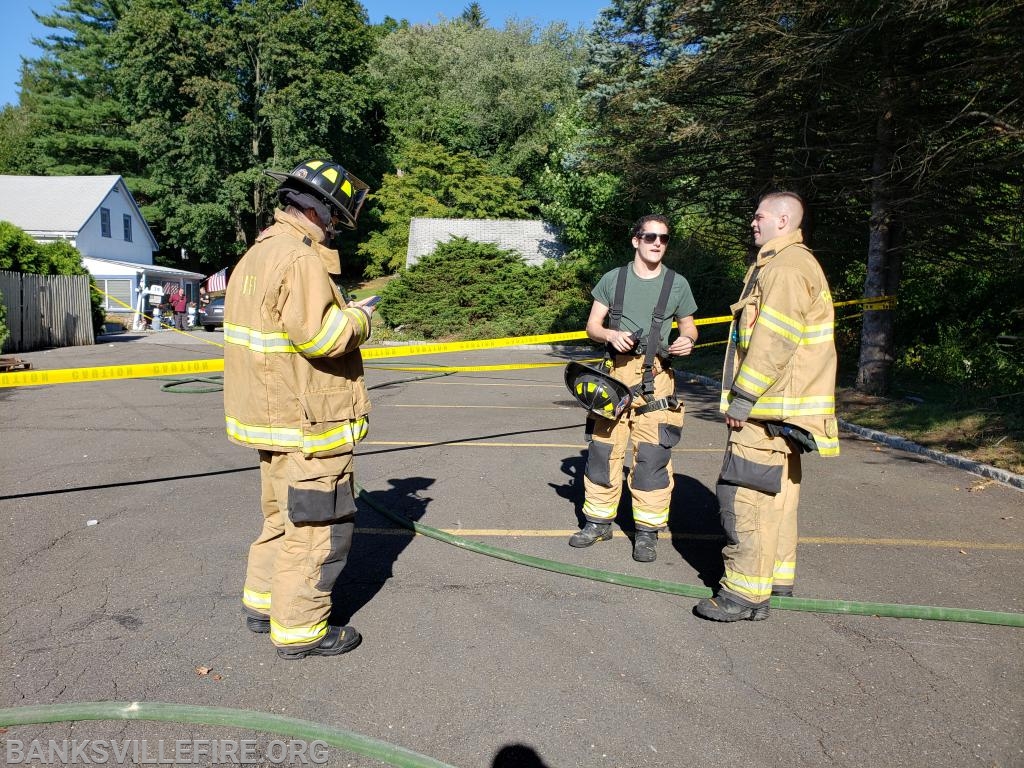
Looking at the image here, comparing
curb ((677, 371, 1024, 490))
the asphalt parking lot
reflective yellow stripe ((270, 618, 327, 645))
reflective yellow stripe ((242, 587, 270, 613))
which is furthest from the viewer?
curb ((677, 371, 1024, 490))

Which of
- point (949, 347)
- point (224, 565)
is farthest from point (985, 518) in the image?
point (949, 347)

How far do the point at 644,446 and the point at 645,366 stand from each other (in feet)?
1.67

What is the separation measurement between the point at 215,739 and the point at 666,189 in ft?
51.7

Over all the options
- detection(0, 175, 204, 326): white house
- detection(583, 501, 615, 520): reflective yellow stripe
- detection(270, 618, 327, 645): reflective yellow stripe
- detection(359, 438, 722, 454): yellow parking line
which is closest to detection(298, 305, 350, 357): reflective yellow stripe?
detection(270, 618, 327, 645): reflective yellow stripe

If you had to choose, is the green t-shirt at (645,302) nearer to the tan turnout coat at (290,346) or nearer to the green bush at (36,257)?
the tan turnout coat at (290,346)

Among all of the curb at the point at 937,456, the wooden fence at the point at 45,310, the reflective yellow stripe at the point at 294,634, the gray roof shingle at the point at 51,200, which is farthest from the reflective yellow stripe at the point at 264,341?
the gray roof shingle at the point at 51,200

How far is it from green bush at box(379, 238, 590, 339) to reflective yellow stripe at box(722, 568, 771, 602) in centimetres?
2234

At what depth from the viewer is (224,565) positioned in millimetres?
4410

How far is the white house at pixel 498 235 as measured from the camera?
29.5 m

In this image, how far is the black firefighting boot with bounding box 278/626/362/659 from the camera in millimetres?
3279

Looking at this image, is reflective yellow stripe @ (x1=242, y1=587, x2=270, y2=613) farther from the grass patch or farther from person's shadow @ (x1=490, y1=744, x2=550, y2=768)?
the grass patch

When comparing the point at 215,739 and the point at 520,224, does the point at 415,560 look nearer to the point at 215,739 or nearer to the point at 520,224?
the point at 215,739

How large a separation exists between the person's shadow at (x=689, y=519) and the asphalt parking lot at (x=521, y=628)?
0.04m

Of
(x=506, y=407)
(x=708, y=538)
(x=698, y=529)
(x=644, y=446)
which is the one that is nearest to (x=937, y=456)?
(x=698, y=529)
